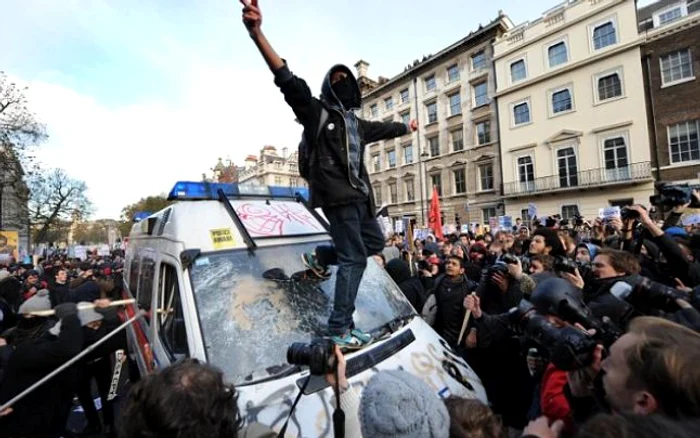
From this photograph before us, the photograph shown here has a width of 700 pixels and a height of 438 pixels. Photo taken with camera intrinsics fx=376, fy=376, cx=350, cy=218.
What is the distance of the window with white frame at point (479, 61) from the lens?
98.7 ft

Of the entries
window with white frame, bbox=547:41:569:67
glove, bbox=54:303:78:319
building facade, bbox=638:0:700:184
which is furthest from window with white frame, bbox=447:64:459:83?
glove, bbox=54:303:78:319

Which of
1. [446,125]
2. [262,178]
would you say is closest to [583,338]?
[446,125]

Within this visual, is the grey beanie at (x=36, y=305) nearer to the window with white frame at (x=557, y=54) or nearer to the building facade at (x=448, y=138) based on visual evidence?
the building facade at (x=448, y=138)

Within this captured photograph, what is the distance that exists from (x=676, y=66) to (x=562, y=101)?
594 cm

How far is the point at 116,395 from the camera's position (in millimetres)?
5211

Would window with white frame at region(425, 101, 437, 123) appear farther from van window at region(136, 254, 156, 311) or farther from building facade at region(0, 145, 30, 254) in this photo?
van window at region(136, 254, 156, 311)

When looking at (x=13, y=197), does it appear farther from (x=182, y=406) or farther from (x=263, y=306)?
(x=182, y=406)

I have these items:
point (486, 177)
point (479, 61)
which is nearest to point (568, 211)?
point (486, 177)

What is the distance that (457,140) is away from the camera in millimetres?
31906

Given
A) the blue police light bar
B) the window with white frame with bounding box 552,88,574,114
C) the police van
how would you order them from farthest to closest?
the window with white frame with bounding box 552,88,574,114 → the blue police light bar → the police van

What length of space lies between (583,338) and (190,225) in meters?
2.64

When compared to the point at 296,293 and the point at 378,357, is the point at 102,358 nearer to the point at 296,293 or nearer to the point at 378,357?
the point at 296,293

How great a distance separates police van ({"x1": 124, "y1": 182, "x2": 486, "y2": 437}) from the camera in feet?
7.17

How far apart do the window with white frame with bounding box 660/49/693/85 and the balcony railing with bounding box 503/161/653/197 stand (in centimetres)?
497
